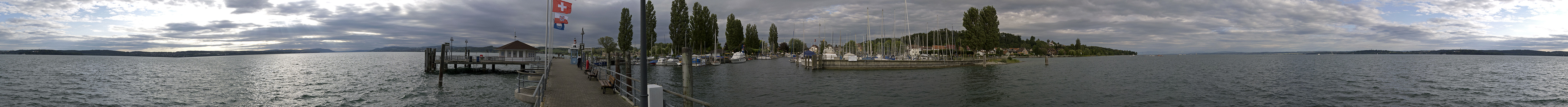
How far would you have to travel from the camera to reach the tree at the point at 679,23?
220 feet

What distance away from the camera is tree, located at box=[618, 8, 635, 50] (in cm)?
6788

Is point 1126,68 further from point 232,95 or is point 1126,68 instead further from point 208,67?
point 208,67

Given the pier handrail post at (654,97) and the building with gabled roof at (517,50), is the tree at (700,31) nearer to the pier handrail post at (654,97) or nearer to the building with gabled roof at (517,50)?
the building with gabled roof at (517,50)

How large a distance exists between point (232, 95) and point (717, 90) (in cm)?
1717

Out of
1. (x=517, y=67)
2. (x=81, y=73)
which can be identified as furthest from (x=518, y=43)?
(x=81, y=73)

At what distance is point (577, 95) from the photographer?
603 inches

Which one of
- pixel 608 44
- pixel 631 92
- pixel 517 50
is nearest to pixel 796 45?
pixel 608 44

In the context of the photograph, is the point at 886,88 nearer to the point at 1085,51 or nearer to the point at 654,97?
the point at 654,97

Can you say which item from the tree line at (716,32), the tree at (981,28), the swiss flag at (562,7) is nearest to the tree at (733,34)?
the tree line at (716,32)

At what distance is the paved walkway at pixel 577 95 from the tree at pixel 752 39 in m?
72.6

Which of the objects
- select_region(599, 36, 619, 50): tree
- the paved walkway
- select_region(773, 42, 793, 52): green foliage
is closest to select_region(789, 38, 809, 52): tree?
select_region(773, 42, 793, 52): green foliage

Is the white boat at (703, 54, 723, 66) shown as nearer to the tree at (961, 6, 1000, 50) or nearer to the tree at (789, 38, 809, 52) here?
the tree at (961, 6, 1000, 50)

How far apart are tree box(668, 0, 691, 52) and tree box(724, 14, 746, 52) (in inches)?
477

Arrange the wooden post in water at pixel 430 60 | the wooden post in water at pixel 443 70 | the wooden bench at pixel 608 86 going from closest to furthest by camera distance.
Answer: the wooden bench at pixel 608 86 < the wooden post in water at pixel 443 70 < the wooden post in water at pixel 430 60
